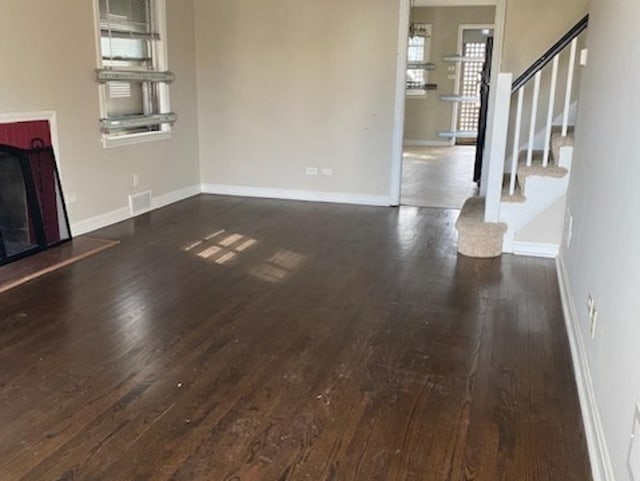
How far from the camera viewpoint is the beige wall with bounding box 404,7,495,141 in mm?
11391

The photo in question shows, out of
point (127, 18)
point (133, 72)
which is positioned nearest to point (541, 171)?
point (133, 72)

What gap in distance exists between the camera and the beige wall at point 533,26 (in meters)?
5.45

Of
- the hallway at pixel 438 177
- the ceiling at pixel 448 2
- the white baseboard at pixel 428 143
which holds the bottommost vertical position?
the hallway at pixel 438 177

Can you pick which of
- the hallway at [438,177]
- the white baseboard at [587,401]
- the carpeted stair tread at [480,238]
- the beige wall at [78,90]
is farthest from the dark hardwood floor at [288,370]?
the hallway at [438,177]

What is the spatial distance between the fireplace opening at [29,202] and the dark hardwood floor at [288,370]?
Result: 53 cm

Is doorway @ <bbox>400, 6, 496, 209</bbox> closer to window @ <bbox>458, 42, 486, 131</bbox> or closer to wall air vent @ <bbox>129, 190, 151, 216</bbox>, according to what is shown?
window @ <bbox>458, 42, 486, 131</bbox>

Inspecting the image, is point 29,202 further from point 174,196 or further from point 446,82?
point 446,82

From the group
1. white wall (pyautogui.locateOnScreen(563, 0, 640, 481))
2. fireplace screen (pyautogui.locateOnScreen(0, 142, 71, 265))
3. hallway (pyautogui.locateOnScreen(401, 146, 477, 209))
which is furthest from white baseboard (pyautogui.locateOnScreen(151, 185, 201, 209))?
white wall (pyautogui.locateOnScreen(563, 0, 640, 481))

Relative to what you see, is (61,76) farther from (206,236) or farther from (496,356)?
(496,356)

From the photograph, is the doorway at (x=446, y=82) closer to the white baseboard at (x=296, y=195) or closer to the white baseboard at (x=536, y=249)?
the white baseboard at (x=296, y=195)

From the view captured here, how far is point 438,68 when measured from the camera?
1184 centimetres

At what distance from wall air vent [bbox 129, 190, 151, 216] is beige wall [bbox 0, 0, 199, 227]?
81mm

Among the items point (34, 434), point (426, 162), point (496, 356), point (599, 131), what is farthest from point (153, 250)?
point (426, 162)

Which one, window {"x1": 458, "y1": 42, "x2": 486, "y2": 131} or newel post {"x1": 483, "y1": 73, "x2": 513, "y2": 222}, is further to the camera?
window {"x1": 458, "y1": 42, "x2": 486, "y2": 131}
